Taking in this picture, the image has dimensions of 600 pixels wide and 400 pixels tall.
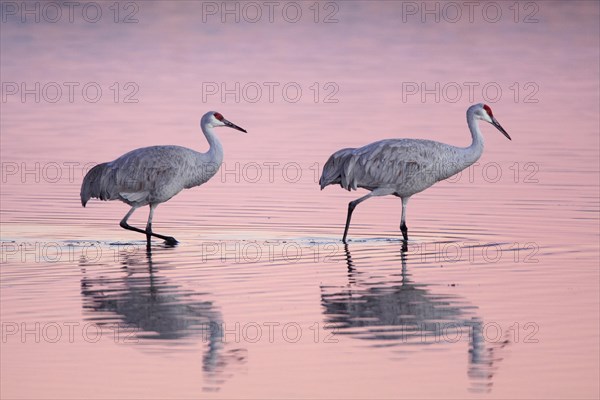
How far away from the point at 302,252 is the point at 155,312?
3562 mm

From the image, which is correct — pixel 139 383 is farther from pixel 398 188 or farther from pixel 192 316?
pixel 398 188

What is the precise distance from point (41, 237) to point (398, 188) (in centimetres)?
399

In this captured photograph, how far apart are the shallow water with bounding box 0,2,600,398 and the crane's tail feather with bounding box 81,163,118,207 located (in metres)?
0.42

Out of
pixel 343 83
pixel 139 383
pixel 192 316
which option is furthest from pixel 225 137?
pixel 139 383

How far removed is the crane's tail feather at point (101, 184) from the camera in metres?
18.2

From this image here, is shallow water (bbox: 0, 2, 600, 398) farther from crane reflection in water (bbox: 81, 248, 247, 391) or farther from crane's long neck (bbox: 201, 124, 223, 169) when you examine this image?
crane's long neck (bbox: 201, 124, 223, 169)

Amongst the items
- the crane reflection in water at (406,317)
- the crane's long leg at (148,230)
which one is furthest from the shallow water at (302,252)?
the crane's long leg at (148,230)

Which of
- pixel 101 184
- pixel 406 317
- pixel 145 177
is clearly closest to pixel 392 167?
pixel 145 177

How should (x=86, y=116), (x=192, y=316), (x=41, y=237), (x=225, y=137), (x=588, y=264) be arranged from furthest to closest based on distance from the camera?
(x=86, y=116) < (x=225, y=137) < (x=41, y=237) < (x=588, y=264) < (x=192, y=316)

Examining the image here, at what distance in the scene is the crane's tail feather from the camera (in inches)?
715

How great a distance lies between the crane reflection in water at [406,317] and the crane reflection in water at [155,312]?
0.99 metres

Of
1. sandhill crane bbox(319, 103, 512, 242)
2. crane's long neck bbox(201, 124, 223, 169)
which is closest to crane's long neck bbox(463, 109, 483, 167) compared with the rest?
sandhill crane bbox(319, 103, 512, 242)

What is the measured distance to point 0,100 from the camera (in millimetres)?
32156

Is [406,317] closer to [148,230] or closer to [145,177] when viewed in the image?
[148,230]
